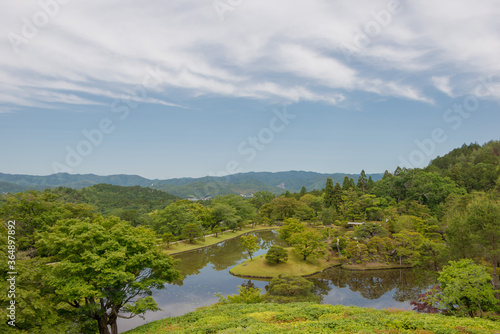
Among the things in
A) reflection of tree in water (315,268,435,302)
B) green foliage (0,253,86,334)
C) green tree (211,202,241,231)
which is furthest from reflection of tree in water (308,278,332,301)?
green tree (211,202,241,231)

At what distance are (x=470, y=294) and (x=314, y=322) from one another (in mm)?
8567

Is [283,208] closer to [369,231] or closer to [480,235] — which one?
[369,231]

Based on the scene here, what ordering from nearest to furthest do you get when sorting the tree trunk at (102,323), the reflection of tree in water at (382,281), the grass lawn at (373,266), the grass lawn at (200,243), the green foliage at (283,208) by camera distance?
the tree trunk at (102,323), the reflection of tree in water at (382,281), the grass lawn at (373,266), the grass lawn at (200,243), the green foliage at (283,208)

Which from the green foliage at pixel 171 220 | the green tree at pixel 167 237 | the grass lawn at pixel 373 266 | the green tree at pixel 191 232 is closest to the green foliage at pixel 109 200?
the green foliage at pixel 171 220

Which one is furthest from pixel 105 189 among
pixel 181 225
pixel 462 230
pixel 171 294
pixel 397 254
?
pixel 462 230

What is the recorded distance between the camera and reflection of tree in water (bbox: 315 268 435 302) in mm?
20566

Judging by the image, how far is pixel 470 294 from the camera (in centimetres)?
1232

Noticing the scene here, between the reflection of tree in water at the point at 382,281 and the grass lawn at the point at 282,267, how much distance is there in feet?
3.72

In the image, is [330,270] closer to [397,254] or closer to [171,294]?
[397,254]

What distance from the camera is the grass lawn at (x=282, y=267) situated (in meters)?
24.7

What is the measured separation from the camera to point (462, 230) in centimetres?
1703

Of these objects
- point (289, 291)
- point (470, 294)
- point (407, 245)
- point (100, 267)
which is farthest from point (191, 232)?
point (470, 294)

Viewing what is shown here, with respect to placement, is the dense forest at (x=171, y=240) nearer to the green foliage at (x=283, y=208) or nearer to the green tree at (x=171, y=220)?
the green tree at (x=171, y=220)

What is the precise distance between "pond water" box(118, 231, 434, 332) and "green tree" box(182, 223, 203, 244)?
7597 mm
